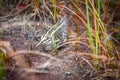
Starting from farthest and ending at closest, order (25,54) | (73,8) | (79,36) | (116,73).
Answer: (73,8)
(79,36)
(25,54)
(116,73)

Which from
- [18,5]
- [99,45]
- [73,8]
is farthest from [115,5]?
[18,5]

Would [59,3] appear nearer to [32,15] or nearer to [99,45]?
[32,15]

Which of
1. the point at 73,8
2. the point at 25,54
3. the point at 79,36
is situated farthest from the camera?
the point at 73,8

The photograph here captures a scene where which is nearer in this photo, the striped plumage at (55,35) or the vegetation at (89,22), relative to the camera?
the vegetation at (89,22)

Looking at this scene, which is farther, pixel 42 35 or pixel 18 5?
pixel 18 5

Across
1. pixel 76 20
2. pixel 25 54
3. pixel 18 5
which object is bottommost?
pixel 25 54

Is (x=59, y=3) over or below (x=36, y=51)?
over

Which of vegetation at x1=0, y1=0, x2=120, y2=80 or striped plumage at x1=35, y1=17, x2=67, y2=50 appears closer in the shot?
vegetation at x1=0, y1=0, x2=120, y2=80
